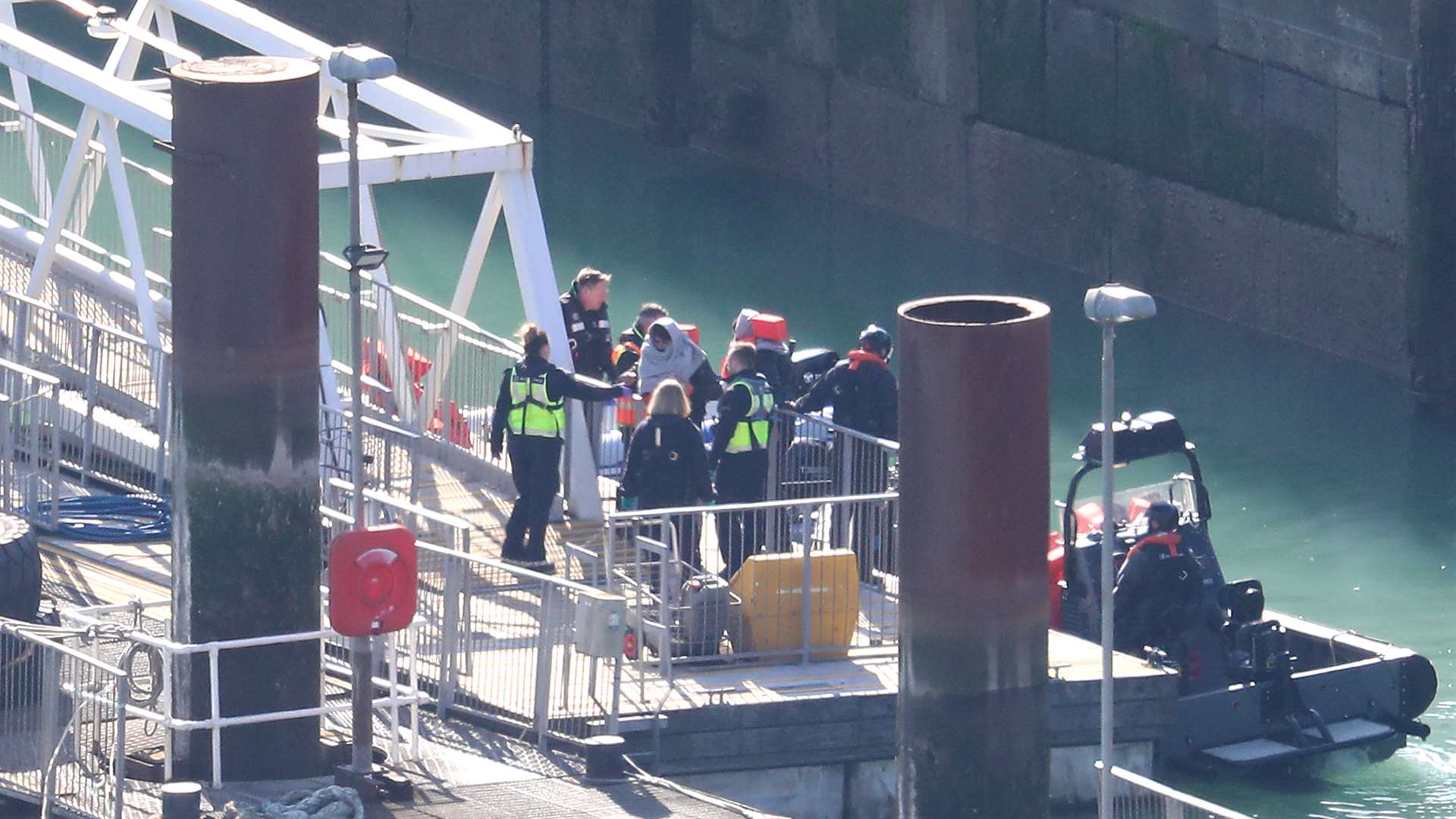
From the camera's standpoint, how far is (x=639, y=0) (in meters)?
37.5

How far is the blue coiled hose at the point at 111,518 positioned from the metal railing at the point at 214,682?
2310 mm

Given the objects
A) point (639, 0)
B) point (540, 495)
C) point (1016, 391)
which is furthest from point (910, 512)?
point (639, 0)

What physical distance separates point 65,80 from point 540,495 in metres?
4.45

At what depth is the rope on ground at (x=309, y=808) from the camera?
43.1 ft

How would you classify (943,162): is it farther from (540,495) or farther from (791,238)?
(540,495)

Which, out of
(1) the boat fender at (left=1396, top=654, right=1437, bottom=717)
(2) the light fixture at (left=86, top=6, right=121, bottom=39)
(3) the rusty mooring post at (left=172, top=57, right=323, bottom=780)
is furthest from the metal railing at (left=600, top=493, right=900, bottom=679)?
(2) the light fixture at (left=86, top=6, right=121, bottom=39)

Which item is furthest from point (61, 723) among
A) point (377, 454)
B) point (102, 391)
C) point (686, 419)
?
point (102, 391)

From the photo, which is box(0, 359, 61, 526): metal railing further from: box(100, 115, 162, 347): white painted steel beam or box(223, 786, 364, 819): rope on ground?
box(223, 786, 364, 819): rope on ground

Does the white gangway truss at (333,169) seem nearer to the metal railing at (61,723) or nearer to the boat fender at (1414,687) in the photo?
the metal railing at (61,723)

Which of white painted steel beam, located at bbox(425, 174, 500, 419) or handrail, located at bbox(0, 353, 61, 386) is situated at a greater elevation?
white painted steel beam, located at bbox(425, 174, 500, 419)

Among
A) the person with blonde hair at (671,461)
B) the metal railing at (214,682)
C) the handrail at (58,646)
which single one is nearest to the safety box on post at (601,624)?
the metal railing at (214,682)

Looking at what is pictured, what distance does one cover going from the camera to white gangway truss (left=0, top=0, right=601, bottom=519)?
60.7ft

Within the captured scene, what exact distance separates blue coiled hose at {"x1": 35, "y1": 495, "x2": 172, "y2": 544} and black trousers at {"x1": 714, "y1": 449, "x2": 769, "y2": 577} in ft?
10.8

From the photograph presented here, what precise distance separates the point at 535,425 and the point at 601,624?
2959mm
